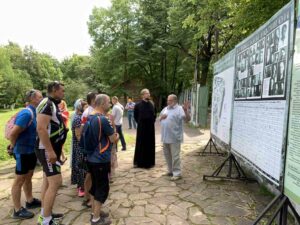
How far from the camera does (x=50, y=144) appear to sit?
3.47m

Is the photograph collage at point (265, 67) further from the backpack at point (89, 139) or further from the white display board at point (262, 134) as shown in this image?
the backpack at point (89, 139)

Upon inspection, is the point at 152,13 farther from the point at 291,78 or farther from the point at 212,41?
the point at 291,78

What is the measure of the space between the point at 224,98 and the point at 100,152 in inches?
141

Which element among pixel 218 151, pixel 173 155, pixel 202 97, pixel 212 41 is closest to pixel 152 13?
pixel 212 41

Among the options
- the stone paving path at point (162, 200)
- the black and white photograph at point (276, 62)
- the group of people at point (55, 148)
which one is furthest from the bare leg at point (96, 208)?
the black and white photograph at point (276, 62)

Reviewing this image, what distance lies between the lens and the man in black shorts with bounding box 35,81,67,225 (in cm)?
344

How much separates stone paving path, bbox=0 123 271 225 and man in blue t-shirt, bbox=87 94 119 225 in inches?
19.3

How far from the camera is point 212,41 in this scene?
19.9 m

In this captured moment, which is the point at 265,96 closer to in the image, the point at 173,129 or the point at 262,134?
the point at 262,134

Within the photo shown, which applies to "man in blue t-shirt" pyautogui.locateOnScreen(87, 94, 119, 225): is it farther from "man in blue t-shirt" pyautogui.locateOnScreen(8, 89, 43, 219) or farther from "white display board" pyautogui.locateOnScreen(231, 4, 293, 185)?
"white display board" pyautogui.locateOnScreen(231, 4, 293, 185)

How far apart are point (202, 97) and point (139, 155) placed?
31.7 ft

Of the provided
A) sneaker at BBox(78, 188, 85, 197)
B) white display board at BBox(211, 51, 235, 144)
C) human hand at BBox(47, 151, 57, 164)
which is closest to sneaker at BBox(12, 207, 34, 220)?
sneaker at BBox(78, 188, 85, 197)

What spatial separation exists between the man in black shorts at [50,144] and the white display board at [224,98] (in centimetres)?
343

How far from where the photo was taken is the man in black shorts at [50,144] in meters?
3.44
